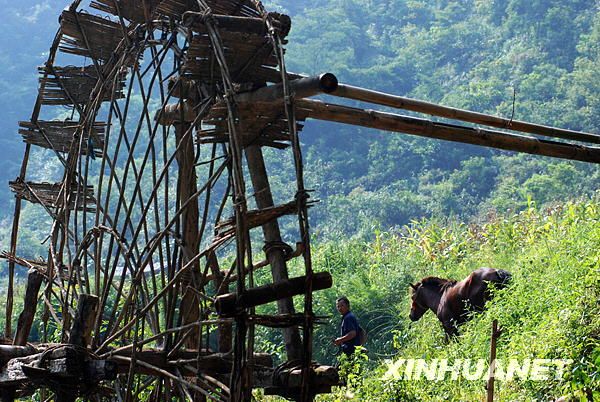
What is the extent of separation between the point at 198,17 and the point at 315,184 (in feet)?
95.1

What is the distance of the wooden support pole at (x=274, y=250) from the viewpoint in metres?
4.79

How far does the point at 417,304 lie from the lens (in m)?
11.2

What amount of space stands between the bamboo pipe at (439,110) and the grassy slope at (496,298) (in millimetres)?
1030

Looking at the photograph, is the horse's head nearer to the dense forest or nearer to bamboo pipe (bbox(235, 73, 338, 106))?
bamboo pipe (bbox(235, 73, 338, 106))

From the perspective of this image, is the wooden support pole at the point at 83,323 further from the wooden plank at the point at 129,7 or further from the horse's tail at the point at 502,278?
the horse's tail at the point at 502,278

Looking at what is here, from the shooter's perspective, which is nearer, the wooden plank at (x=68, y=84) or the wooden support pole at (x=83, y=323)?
the wooden support pole at (x=83, y=323)

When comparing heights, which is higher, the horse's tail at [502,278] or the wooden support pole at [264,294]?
the horse's tail at [502,278]

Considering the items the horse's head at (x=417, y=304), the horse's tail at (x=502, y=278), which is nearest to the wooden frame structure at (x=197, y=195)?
the horse's tail at (x=502, y=278)

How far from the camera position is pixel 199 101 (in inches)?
226

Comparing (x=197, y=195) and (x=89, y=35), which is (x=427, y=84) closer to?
(x=89, y=35)

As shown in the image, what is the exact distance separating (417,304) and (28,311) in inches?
265

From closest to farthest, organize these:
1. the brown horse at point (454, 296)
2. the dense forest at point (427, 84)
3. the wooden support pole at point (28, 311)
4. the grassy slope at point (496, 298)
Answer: the wooden support pole at point (28, 311) → the grassy slope at point (496, 298) → the brown horse at point (454, 296) → the dense forest at point (427, 84)

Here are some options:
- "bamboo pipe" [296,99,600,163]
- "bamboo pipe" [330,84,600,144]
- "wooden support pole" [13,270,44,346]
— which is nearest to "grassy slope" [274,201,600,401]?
"bamboo pipe" [296,99,600,163]

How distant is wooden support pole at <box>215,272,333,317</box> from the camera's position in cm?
409
